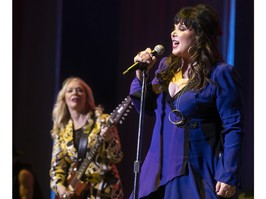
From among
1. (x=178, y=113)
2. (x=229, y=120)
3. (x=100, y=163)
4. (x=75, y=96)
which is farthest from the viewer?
(x=75, y=96)

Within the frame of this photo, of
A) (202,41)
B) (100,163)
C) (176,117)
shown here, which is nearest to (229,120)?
(176,117)

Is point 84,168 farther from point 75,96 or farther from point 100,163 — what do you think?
point 75,96

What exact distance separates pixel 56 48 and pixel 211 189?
54.2 inches

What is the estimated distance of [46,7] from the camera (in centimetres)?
351

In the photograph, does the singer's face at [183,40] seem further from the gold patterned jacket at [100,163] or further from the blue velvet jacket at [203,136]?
the gold patterned jacket at [100,163]

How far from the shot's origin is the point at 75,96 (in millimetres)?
3311

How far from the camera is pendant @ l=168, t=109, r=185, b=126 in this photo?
2.59 metres

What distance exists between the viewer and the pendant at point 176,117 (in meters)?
2.59

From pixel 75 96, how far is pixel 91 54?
0.25m

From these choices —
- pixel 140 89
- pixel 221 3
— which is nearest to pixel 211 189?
pixel 140 89

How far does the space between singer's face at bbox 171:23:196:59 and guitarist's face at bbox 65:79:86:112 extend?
786 mm

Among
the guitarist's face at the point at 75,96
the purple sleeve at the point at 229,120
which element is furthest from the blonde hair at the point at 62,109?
the purple sleeve at the point at 229,120

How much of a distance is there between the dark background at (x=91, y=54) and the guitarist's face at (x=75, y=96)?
0.06 m

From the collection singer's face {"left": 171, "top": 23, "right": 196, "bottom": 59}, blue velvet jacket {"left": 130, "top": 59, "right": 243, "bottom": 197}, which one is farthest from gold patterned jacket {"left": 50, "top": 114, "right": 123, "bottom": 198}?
singer's face {"left": 171, "top": 23, "right": 196, "bottom": 59}
